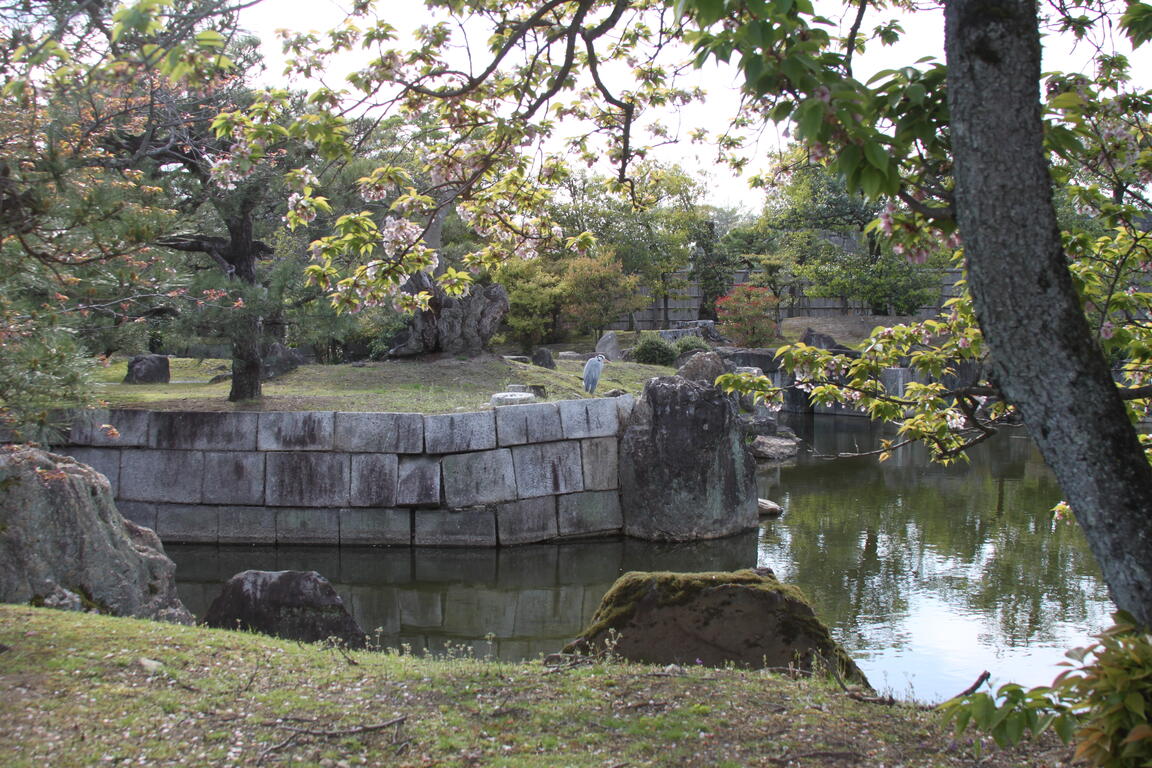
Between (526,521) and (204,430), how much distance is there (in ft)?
13.9

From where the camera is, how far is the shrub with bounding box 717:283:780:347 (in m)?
29.5

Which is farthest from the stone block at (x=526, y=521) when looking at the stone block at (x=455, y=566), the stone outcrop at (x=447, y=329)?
the stone outcrop at (x=447, y=329)

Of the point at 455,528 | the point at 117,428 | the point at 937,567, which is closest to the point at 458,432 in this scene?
the point at 455,528

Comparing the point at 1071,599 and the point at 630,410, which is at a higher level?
the point at 630,410

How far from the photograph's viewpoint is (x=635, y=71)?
7.21 meters

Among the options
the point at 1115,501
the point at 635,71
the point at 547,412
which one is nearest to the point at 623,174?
the point at 635,71

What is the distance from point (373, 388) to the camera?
14.9 m

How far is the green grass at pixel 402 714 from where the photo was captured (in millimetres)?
3863

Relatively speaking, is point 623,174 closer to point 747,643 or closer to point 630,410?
point 747,643

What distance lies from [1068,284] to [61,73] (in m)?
3.47

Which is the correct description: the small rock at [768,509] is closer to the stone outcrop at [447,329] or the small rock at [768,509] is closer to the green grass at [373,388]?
the green grass at [373,388]

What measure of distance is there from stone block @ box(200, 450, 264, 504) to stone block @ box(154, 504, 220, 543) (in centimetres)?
18

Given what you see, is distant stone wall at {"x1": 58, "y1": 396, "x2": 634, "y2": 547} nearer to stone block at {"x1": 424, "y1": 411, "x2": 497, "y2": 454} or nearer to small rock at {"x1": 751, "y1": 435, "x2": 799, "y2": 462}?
stone block at {"x1": 424, "y1": 411, "x2": 497, "y2": 454}

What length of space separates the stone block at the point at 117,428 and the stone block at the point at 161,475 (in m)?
0.16
